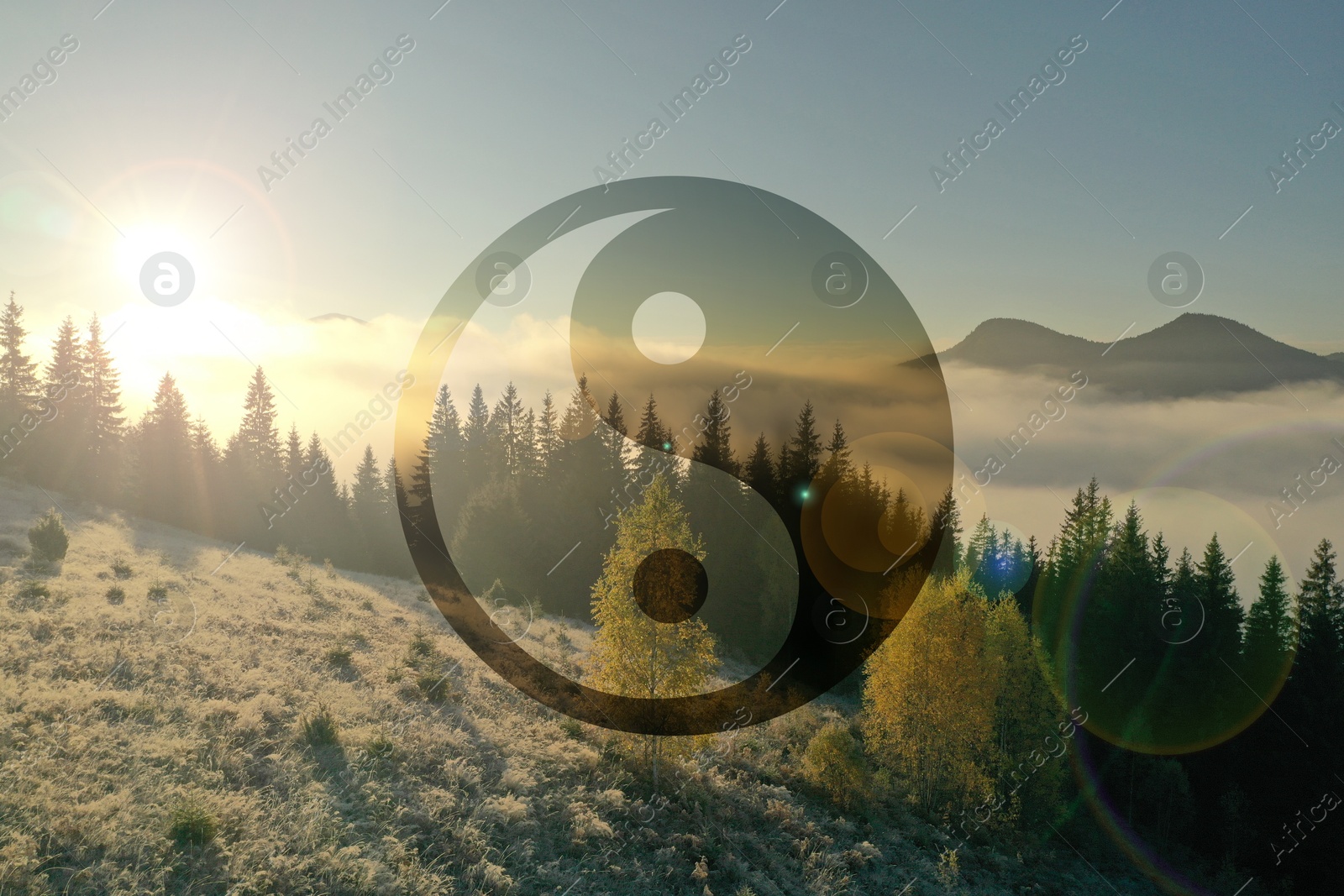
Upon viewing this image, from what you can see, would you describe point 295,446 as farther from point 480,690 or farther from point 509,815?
point 509,815

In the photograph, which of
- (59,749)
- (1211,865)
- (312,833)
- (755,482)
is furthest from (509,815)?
(1211,865)

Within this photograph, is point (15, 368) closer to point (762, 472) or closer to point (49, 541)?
point (49, 541)

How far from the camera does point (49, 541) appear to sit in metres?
29.4

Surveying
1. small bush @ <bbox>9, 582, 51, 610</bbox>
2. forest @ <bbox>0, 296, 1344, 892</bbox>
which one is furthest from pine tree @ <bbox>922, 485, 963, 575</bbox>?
small bush @ <bbox>9, 582, 51, 610</bbox>

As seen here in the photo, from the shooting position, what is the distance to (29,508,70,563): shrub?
29.1m


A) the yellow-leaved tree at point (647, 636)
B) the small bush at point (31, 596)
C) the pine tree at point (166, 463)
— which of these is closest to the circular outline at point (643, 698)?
the yellow-leaved tree at point (647, 636)

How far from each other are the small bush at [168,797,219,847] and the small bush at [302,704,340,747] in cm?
493

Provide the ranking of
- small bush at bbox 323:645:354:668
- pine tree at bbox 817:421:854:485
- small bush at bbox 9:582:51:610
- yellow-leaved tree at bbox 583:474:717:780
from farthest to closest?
pine tree at bbox 817:421:854:485 → small bush at bbox 323:645:354:668 → yellow-leaved tree at bbox 583:474:717:780 → small bush at bbox 9:582:51:610

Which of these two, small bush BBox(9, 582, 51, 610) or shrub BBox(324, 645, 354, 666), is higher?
small bush BBox(9, 582, 51, 610)

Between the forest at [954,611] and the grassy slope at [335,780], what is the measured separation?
5737 mm

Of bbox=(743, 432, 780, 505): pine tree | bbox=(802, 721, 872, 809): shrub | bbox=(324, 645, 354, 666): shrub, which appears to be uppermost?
bbox=(743, 432, 780, 505): pine tree

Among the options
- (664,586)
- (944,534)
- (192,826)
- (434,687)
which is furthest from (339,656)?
(944,534)

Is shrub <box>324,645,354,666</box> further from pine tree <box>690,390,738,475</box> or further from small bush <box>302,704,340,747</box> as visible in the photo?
pine tree <box>690,390,738,475</box>

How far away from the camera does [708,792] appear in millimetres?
25562
